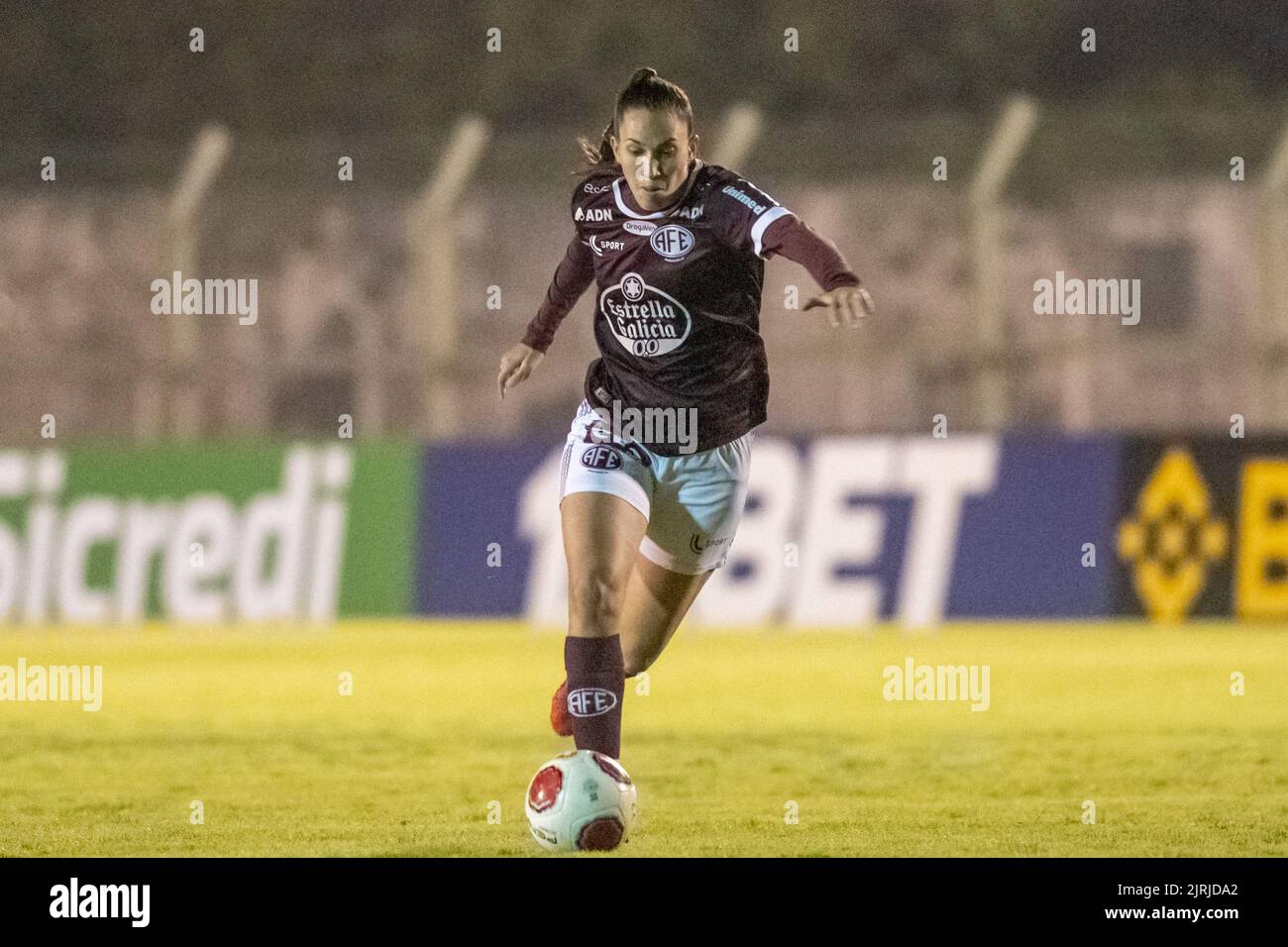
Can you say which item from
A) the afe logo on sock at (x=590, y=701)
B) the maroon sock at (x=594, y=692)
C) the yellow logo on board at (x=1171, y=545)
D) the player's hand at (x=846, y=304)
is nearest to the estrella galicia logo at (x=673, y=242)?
the player's hand at (x=846, y=304)

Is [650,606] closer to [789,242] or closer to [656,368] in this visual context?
[656,368]

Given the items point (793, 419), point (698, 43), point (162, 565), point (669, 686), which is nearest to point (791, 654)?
point (669, 686)

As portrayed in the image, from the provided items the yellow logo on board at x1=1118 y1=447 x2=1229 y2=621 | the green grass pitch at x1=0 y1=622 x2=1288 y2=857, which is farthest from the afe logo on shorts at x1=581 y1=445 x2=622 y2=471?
the yellow logo on board at x1=1118 y1=447 x2=1229 y2=621

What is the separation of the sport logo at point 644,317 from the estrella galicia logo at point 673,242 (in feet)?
0.39

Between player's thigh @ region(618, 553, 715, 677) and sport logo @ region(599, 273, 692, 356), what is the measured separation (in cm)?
90

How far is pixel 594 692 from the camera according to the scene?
24.1 ft

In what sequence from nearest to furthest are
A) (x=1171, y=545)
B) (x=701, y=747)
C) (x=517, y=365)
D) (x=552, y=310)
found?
(x=517, y=365), (x=552, y=310), (x=701, y=747), (x=1171, y=545)

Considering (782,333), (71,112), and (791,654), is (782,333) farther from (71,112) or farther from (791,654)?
(71,112)

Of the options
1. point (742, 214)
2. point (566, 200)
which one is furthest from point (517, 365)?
point (566, 200)

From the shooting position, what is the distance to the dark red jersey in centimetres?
771

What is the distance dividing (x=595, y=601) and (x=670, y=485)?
27.0 inches

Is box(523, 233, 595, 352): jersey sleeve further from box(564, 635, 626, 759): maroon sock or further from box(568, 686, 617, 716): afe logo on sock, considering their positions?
box(568, 686, 617, 716): afe logo on sock

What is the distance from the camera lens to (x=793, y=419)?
21891mm
